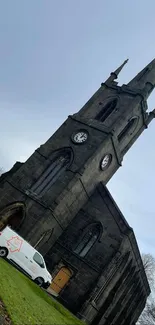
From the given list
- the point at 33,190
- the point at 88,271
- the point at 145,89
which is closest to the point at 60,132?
the point at 33,190

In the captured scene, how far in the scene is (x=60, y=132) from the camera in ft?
98.1

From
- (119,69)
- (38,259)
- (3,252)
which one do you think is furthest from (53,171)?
(119,69)

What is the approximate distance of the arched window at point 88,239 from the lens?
2589cm

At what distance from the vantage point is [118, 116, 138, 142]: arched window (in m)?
30.5

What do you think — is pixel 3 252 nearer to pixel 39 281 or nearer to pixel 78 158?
pixel 39 281

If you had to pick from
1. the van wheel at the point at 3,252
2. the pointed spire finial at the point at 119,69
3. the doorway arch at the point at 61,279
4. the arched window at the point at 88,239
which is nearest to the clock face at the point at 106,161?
the arched window at the point at 88,239

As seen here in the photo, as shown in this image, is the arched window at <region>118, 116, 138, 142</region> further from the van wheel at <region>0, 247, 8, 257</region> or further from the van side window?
the van wheel at <region>0, 247, 8, 257</region>

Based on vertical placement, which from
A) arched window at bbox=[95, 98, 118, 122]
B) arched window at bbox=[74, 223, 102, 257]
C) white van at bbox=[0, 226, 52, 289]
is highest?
arched window at bbox=[95, 98, 118, 122]

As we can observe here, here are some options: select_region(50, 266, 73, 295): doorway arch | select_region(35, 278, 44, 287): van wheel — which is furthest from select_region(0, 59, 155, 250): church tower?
select_region(35, 278, 44, 287): van wheel

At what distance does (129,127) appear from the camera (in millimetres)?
31188

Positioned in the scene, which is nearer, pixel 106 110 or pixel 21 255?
pixel 21 255

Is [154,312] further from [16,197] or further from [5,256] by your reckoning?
[5,256]

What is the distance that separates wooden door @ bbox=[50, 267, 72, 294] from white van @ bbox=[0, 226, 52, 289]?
652 cm

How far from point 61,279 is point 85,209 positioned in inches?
245
